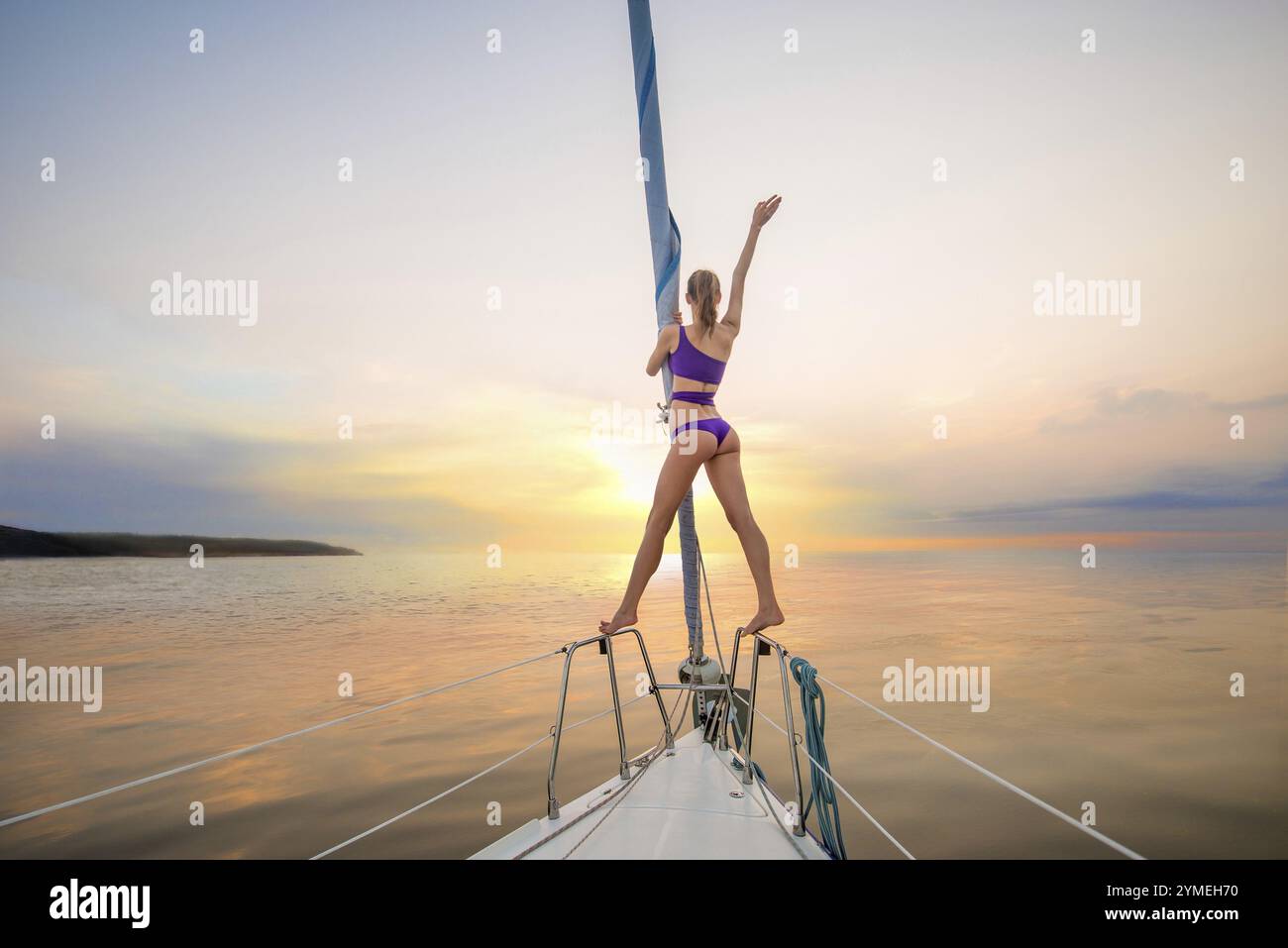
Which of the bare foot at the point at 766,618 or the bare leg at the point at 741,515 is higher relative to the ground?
the bare leg at the point at 741,515

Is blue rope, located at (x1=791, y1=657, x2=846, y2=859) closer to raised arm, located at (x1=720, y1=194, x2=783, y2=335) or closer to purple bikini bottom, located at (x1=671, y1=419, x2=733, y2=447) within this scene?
purple bikini bottom, located at (x1=671, y1=419, x2=733, y2=447)

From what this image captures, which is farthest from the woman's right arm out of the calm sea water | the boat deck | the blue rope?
the calm sea water

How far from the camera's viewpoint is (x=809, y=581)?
28797 millimetres

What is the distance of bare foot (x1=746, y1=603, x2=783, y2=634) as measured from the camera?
3383mm

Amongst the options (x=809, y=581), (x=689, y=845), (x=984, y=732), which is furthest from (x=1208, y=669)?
(x=809, y=581)

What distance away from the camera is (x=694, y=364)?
3.47 m

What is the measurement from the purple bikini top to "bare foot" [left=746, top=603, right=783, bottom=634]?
4.40 ft

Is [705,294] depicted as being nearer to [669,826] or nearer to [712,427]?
[712,427]

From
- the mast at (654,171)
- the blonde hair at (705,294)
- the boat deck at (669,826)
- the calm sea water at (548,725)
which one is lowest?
the calm sea water at (548,725)

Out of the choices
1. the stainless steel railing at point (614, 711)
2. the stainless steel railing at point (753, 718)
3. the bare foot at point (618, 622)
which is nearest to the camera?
the stainless steel railing at point (753, 718)

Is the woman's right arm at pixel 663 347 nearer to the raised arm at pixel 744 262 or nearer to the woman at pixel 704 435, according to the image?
the woman at pixel 704 435

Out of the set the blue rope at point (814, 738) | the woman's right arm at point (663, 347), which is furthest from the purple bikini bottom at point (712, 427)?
the blue rope at point (814, 738)

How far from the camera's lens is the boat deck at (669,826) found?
228 cm

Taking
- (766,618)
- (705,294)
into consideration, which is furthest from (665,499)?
(705,294)
